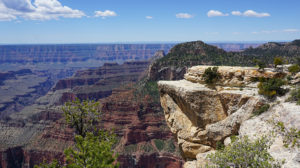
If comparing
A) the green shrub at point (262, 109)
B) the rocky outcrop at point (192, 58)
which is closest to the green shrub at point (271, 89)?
the green shrub at point (262, 109)

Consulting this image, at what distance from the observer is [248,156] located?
1359 centimetres

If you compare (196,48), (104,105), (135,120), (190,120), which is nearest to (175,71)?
(196,48)

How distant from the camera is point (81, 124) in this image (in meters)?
23.8

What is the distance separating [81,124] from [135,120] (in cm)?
6944

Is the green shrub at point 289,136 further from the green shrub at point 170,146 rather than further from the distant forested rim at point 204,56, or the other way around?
the green shrub at point 170,146

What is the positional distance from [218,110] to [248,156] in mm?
9273

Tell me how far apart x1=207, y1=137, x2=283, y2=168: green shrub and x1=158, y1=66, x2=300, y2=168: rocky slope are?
1181 mm

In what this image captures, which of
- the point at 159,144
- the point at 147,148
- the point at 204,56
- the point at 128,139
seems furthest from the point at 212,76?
the point at 204,56

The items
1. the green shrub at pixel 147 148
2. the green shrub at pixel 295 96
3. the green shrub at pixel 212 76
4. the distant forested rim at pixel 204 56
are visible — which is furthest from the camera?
the green shrub at pixel 147 148

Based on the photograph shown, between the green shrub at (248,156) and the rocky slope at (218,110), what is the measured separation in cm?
118

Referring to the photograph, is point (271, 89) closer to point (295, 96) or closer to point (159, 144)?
point (295, 96)

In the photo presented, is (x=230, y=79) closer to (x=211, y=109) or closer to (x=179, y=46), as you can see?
(x=211, y=109)

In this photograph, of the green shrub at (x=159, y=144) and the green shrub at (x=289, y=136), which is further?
the green shrub at (x=159, y=144)

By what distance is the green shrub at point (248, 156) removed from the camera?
12.7 meters
